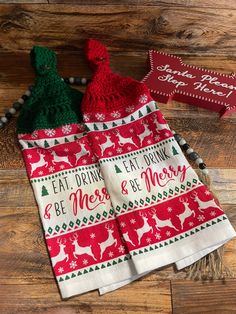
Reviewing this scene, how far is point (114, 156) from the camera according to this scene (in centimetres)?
94

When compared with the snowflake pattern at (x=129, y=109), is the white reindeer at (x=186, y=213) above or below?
below

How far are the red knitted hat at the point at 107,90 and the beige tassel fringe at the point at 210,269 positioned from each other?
0.45 m

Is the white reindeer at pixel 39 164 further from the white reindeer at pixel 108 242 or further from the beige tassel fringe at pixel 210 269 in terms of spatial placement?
the beige tassel fringe at pixel 210 269

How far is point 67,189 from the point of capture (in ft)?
2.95

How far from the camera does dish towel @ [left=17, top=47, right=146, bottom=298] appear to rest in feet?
2.66

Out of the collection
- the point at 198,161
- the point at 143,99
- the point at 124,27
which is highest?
the point at 124,27

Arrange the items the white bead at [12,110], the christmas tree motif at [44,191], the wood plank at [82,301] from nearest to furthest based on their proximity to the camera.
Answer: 1. the wood plank at [82,301]
2. the christmas tree motif at [44,191]
3. the white bead at [12,110]

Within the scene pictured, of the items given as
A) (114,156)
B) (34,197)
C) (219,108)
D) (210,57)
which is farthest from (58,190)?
(210,57)

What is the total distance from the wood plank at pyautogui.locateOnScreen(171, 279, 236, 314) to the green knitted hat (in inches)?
20.2

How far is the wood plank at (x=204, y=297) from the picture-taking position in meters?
0.80

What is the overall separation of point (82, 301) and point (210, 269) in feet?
1.01

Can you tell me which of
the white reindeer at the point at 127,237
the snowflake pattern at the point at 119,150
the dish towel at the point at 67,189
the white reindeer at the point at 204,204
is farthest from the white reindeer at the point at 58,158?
the white reindeer at the point at 204,204

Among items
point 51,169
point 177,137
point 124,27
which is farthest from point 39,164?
point 124,27

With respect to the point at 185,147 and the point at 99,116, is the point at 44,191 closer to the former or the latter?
the point at 99,116
